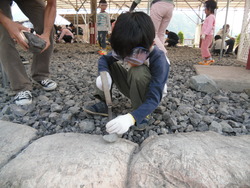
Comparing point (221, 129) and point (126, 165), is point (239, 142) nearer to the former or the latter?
point (221, 129)

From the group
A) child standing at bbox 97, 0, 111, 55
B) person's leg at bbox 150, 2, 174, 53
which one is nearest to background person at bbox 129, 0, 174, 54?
person's leg at bbox 150, 2, 174, 53

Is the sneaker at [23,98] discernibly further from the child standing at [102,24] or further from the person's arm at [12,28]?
the child standing at [102,24]

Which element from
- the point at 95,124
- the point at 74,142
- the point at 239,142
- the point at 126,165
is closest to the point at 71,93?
the point at 95,124

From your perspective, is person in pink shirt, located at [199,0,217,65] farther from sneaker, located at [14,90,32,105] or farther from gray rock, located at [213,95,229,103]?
sneaker, located at [14,90,32,105]

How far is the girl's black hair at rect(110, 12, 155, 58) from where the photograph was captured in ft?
3.29

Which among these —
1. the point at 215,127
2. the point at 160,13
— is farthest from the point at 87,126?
the point at 160,13

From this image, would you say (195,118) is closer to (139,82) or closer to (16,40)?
(139,82)

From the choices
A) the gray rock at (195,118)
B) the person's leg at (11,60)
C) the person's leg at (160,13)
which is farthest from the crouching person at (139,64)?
the person's leg at (160,13)

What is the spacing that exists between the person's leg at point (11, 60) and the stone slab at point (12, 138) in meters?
0.51

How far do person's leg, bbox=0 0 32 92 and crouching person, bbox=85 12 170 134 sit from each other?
0.77 m

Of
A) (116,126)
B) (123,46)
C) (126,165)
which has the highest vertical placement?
(123,46)

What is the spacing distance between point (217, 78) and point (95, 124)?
1515 millimetres

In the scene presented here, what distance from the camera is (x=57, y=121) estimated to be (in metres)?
1.34

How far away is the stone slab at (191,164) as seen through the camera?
763mm
